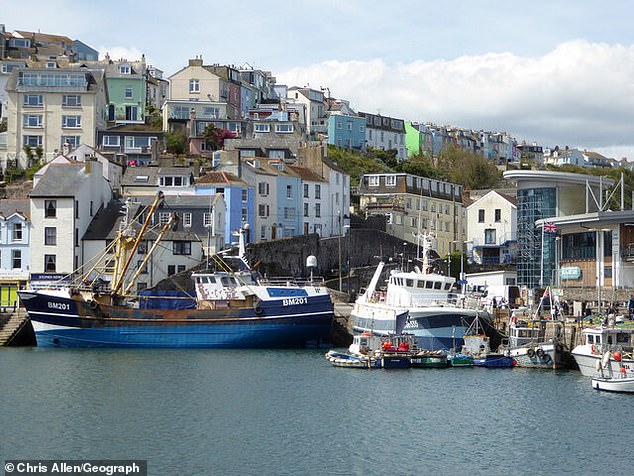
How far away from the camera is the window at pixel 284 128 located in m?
98.2

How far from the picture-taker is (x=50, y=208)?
6588 centimetres

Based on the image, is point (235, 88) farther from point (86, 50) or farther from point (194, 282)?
point (194, 282)

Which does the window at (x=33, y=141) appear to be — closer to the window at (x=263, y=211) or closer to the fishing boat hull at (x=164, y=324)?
the window at (x=263, y=211)

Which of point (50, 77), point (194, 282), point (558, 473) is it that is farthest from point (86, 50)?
point (558, 473)

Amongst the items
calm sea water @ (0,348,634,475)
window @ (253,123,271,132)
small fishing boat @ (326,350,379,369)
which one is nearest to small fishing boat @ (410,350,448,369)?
calm sea water @ (0,348,634,475)

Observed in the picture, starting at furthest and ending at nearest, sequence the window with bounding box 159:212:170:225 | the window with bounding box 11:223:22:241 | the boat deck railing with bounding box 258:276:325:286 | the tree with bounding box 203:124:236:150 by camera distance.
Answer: the tree with bounding box 203:124:236:150 → the window with bounding box 159:212:170:225 → the window with bounding box 11:223:22:241 → the boat deck railing with bounding box 258:276:325:286

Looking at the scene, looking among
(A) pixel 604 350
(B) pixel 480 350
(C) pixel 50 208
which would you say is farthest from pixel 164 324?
(A) pixel 604 350

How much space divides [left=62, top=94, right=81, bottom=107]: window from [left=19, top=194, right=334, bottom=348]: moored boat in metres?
30.7

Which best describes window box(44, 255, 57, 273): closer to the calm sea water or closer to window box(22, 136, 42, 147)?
the calm sea water

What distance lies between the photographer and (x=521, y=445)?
31422 millimetres

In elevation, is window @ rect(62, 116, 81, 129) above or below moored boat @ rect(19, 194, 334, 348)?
above

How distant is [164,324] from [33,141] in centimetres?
3305

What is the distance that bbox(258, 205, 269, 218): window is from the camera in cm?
7506

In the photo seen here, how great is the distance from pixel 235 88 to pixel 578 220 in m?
52.6
